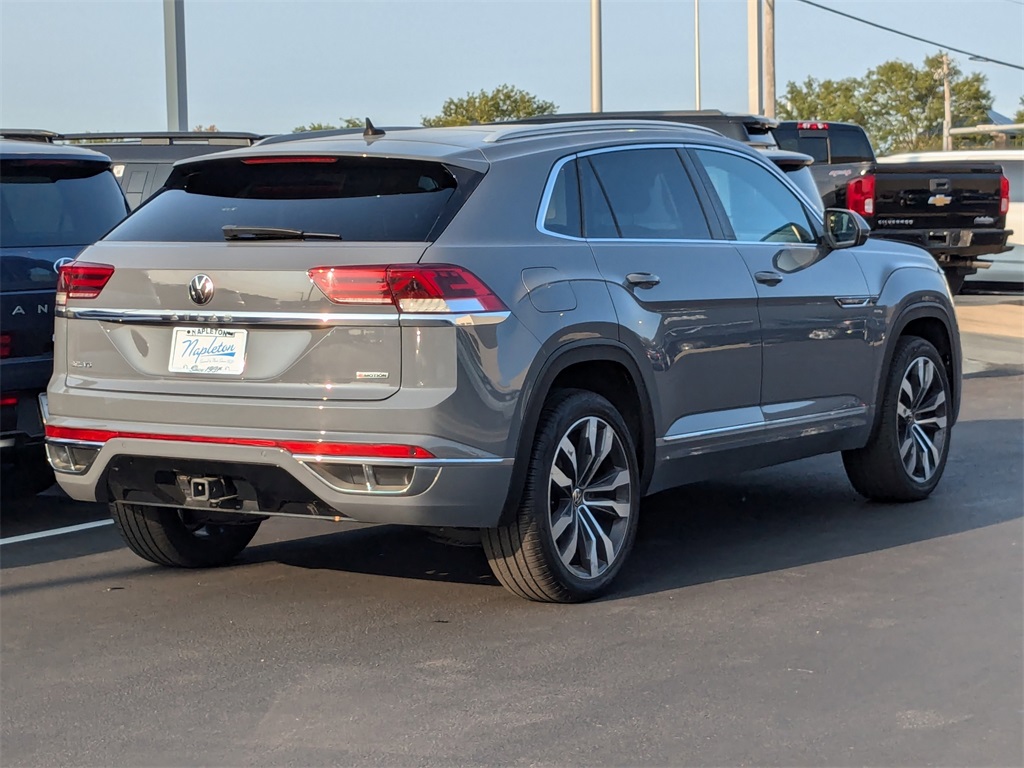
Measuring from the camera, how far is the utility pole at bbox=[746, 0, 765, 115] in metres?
28.2

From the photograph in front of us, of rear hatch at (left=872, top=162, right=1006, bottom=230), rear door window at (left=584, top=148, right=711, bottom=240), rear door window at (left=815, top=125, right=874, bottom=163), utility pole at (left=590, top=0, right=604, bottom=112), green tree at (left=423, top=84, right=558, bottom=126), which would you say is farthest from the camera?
green tree at (left=423, top=84, right=558, bottom=126)

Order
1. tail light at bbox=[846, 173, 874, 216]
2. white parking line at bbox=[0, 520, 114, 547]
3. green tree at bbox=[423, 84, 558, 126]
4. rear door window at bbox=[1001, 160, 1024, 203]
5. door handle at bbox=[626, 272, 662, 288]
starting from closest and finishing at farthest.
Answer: door handle at bbox=[626, 272, 662, 288]
white parking line at bbox=[0, 520, 114, 547]
tail light at bbox=[846, 173, 874, 216]
rear door window at bbox=[1001, 160, 1024, 203]
green tree at bbox=[423, 84, 558, 126]

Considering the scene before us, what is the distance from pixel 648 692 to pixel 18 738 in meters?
1.89

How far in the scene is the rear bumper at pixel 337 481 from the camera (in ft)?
16.8

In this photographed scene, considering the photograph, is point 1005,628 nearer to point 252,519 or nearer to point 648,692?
point 648,692

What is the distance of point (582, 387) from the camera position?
591cm

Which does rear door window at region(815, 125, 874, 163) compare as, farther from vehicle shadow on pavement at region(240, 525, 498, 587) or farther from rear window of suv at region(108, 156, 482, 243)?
rear window of suv at region(108, 156, 482, 243)

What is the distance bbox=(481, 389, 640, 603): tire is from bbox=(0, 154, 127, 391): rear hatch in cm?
276

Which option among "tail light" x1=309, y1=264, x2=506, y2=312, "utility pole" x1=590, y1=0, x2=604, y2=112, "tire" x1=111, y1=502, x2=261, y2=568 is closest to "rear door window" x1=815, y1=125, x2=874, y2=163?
"utility pole" x1=590, y1=0, x2=604, y2=112

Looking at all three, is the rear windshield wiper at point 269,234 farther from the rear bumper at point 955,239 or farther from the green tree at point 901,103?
the green tree at point 901,103

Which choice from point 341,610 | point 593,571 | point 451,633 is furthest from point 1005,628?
point 341,610

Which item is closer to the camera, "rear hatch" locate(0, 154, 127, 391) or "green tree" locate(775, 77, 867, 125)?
"rear hatch" locate(0, 154, 127, 391)

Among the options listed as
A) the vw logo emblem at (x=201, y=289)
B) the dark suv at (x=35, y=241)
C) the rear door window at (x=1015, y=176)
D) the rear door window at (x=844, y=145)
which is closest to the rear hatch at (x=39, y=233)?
the dark suv at (x=35, y=241)

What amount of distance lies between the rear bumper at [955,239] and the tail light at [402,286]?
13407 mm
